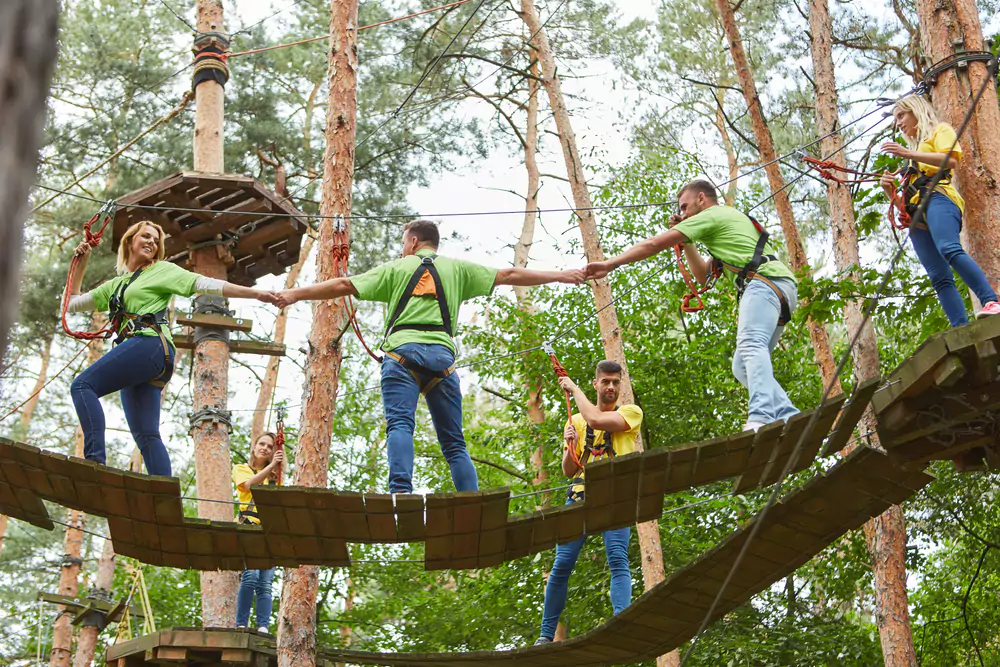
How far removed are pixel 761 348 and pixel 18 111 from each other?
456 centimetres

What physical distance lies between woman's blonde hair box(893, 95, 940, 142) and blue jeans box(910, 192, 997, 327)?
318 mm

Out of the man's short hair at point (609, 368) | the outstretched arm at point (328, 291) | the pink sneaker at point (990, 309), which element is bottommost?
the pink sneaker at point (990, 309)

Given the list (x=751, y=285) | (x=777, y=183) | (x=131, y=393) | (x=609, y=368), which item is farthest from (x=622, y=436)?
(x=777, y=183)

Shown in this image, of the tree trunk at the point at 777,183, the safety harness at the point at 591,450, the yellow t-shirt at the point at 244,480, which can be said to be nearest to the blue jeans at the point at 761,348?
the safety harness at the point at 591,450

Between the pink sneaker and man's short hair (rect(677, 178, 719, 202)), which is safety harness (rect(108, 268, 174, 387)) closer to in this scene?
man's short hair (rect(677, 178, 719, 202))

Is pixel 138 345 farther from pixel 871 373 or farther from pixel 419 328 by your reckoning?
pixel 871 373

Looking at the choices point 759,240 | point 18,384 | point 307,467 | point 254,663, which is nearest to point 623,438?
point 759,240

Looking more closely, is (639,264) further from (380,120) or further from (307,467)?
(307,467)

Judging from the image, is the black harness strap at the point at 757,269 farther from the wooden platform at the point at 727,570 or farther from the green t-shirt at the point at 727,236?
the wooden platform at the point at 727,570

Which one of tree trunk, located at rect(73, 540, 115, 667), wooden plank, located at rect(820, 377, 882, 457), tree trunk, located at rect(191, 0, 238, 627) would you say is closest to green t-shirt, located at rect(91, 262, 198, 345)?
tree trunk, located at rect(191, 0, 238, 627)

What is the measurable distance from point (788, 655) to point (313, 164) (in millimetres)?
9750

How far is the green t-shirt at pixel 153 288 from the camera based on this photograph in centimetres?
569

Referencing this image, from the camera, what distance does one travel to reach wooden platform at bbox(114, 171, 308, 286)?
8.36 m

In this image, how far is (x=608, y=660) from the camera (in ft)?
20.9
